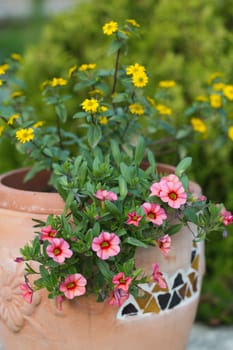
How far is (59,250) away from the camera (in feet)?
6.42

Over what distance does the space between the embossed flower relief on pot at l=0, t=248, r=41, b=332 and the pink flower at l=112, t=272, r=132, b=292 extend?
0.92 feet

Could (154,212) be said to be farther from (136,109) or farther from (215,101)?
(215,101)

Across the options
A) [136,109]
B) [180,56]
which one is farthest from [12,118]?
[180,56]

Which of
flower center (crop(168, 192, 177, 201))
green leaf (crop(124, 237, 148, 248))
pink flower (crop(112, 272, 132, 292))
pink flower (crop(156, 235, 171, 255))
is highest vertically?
flower center (crop(168, 192, 177, 201))

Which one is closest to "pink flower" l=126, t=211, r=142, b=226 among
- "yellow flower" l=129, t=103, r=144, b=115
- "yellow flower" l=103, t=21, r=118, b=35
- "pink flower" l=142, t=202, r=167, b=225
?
"pink flower" l=142, t=202, r=167, b=225

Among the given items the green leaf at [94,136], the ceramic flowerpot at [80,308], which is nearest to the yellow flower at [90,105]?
the green leaf at [94,136]

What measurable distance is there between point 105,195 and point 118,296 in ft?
0.91

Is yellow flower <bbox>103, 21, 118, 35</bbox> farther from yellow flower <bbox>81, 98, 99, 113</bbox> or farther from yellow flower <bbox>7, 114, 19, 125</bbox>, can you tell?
yellow flower <bbox>7, 114, 19, 125</bbox>

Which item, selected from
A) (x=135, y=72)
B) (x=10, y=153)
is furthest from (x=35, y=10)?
(x=135, y=72)

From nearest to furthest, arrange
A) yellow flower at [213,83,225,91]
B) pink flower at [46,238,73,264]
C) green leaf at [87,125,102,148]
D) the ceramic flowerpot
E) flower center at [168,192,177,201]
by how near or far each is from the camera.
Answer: pink flower at [46,238,73,264] < flower center at [168,192,177,201] < the ceramic flowerpot < green leaf at [87,125,102,148] < yellow flower at [213,83,225,91]

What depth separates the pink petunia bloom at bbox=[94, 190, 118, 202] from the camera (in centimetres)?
199

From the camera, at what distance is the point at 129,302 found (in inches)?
85.3

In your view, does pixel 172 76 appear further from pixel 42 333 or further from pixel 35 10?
pixel 35 10

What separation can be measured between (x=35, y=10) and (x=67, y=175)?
1167 centimetres
